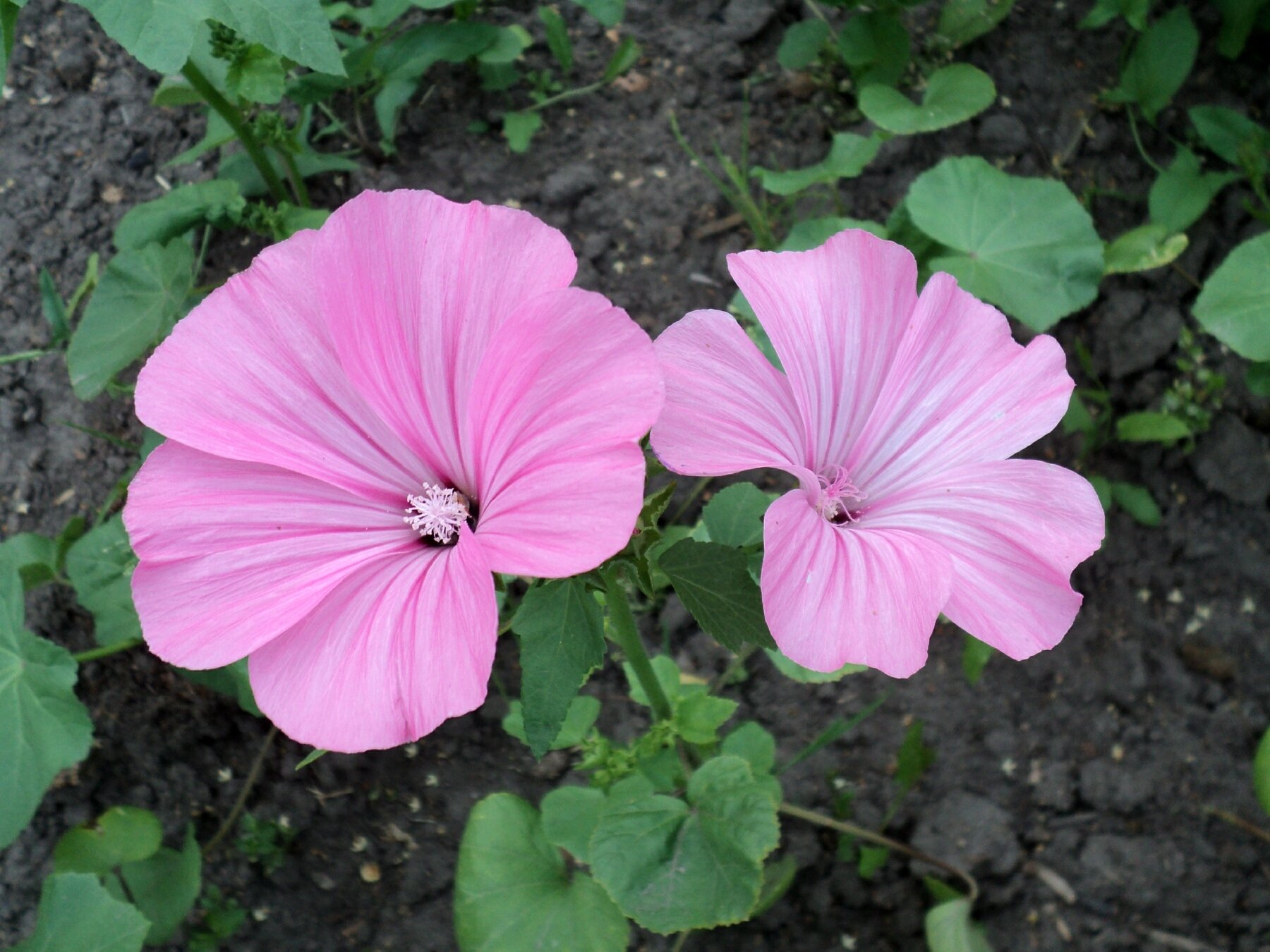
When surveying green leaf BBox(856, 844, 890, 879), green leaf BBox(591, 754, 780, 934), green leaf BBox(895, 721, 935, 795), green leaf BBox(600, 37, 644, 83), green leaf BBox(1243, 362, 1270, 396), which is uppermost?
green leaf BBox(600, 37, 644, 83)

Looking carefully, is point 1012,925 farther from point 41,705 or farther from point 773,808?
point 41,705

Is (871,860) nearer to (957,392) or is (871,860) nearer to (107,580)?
(957,392)

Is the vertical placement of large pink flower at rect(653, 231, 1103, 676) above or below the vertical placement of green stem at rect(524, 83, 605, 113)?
above

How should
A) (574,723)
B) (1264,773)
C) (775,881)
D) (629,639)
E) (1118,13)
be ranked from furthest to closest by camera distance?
1. (1118,13)
2. (775,881)
3. (1264,773)
4. (574,723)
5. (629,639)

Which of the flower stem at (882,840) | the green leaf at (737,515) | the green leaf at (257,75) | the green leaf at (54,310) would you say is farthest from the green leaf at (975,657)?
the green leaf at (54,310)

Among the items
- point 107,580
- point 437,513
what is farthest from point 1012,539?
point 107,580

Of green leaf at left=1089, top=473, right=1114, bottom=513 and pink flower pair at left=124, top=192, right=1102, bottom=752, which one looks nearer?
pink flower pair at left=124, top=192, right=1102, bottom=752

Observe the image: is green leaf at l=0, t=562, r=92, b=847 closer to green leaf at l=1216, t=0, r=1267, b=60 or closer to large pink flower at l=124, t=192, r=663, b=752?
large pink flower at l=124, t=192, r=663, b=752

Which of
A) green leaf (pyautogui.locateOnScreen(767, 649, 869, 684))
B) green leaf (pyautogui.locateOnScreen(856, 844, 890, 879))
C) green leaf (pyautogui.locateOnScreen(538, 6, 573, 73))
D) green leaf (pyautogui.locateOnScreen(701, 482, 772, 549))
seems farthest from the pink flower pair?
green leaf (pyautogui.locateOnScreen(538, 6, 573, 73))
